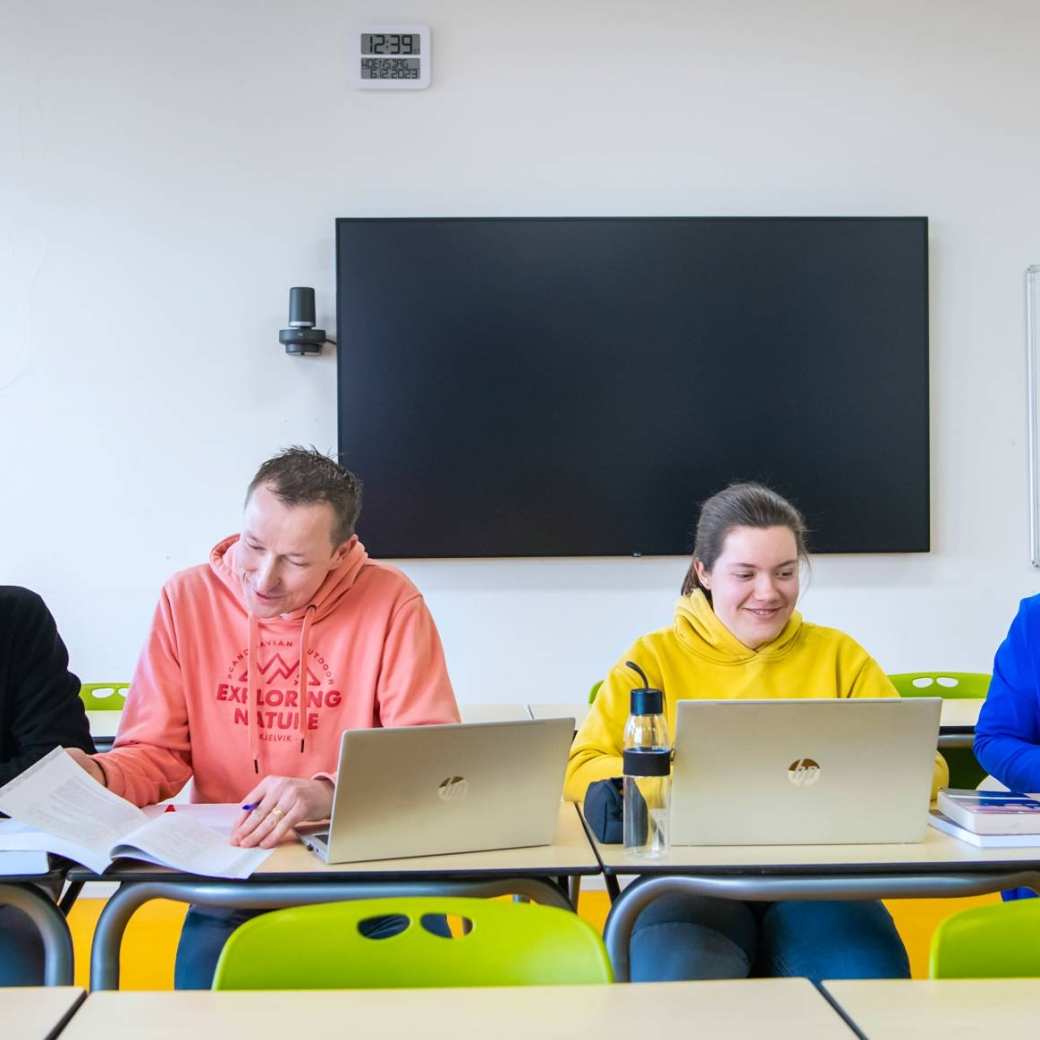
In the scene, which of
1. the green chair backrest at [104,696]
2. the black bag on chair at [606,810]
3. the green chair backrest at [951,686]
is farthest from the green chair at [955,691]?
the green chair backrest at [104,696]

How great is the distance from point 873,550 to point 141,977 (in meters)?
2.50

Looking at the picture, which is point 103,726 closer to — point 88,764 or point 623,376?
point 88,764

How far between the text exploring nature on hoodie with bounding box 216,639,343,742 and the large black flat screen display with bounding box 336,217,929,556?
1637 millimetres

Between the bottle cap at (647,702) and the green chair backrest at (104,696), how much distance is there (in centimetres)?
207

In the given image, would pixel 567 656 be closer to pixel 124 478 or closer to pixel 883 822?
pixel 124 478

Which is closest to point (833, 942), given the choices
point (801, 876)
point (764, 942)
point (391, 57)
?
point (764, 942)

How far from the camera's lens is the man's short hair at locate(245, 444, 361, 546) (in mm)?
2094

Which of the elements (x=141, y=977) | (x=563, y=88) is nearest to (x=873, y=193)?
(x=563, y=88)

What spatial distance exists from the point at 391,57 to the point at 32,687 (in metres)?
2.49

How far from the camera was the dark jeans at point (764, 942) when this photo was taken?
1837mm

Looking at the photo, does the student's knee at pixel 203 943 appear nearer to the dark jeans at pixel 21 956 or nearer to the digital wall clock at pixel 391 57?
the dark jeans at pixel 21 956

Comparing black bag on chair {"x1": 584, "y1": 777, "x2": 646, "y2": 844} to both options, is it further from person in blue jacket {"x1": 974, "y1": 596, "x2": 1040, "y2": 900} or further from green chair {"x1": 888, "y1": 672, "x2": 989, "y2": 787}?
green chair {"x1": 888, "y1": 672, "x2": 989, "y2": 787}

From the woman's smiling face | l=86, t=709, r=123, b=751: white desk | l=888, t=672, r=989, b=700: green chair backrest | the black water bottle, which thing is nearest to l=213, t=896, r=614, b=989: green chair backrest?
the black water bottle

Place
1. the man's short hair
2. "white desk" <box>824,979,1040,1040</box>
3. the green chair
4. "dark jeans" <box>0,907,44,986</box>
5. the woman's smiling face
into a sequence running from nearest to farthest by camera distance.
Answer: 1. "white desk" <box>824,979,1040,1040</box>
2. "dark jeans" <box>0,907,44,986</box>
3. the man's short hair
4. the woman's smiling face
5. the green chair
